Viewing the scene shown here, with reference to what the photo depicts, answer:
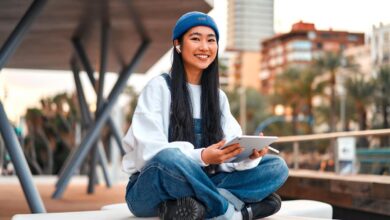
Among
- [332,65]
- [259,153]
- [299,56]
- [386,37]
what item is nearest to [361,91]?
[332,65]

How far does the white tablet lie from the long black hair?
31 cm

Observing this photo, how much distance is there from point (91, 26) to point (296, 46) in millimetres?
119702

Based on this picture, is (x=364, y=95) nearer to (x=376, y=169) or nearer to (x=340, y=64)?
(x=340, y=64)

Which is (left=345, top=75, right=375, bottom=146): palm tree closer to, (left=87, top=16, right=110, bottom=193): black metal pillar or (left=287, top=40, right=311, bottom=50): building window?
(left=87, top=16, right=110, bottom=193): black metal pillar

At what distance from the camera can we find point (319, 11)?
21.8m

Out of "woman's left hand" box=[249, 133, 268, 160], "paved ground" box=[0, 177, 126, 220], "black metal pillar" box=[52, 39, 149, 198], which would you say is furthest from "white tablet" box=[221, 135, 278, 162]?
"black metal pillar" box=[52, 39, 149, 198]

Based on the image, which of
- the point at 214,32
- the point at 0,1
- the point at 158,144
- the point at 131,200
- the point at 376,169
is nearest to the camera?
the point at 158,144

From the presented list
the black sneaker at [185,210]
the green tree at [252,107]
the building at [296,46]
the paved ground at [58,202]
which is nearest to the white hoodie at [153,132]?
the black sneaker at [185,210]

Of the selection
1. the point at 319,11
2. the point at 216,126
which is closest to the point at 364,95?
the point at 319,11

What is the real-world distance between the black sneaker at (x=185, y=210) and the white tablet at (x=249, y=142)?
1.28 ft

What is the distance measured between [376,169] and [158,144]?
22.6ft

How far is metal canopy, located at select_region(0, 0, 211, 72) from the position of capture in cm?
826

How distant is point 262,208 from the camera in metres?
3.71

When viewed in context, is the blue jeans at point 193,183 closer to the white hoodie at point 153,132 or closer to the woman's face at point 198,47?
the white hoodie at point 153,132
